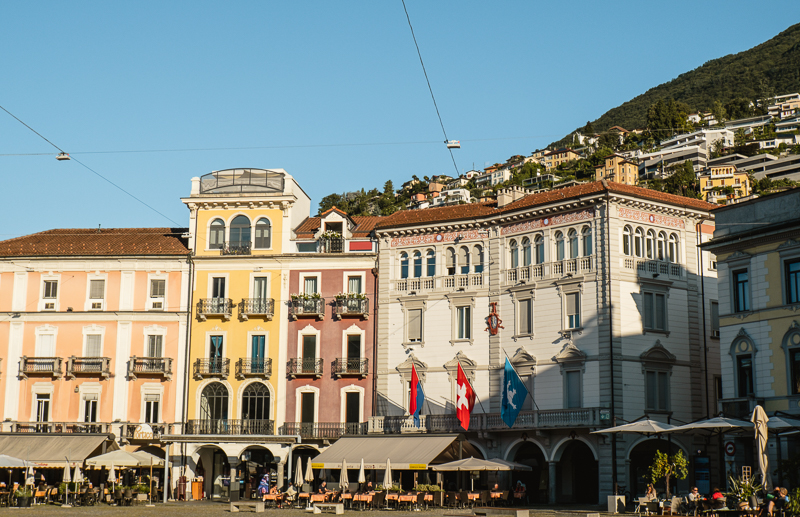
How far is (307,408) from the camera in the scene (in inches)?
1917

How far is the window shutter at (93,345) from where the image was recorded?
50469 mm

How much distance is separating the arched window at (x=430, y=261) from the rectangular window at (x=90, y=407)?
19.8 meters

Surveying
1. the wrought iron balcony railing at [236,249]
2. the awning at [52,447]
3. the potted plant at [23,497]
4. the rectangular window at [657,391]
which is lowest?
the potted plant at [23,497]

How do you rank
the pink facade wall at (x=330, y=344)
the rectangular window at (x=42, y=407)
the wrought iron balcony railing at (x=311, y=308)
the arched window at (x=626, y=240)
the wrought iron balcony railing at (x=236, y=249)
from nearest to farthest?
the arched window at (x=626, y=240) → the pink facade wall at (x=330, y=344) → the wrought iron balcony railing at (x=311, y=308) → the rectangular window at (x=42, y=407) → the wrought iron balcony railing at (x=236, y=249)

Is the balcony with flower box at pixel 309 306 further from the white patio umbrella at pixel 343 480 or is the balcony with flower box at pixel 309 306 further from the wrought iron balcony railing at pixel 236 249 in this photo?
the white patio umbrella at pixel 343 480

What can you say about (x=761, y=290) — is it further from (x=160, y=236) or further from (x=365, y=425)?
(x=160, y=236)

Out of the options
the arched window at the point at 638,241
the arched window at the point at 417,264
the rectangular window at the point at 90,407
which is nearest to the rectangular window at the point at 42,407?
the rectangular window at the point at 90,407

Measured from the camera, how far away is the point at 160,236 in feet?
175

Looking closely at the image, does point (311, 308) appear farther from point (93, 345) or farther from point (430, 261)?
point (93, 345)

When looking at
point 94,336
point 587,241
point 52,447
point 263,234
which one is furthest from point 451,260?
point 52,447

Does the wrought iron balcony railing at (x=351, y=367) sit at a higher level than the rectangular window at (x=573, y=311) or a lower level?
lower

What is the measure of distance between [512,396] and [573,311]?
5.37 meters

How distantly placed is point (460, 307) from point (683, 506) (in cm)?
1737

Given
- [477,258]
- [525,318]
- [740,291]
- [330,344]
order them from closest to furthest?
[740,291] → [525,318] → [477,258] → [330,344]
